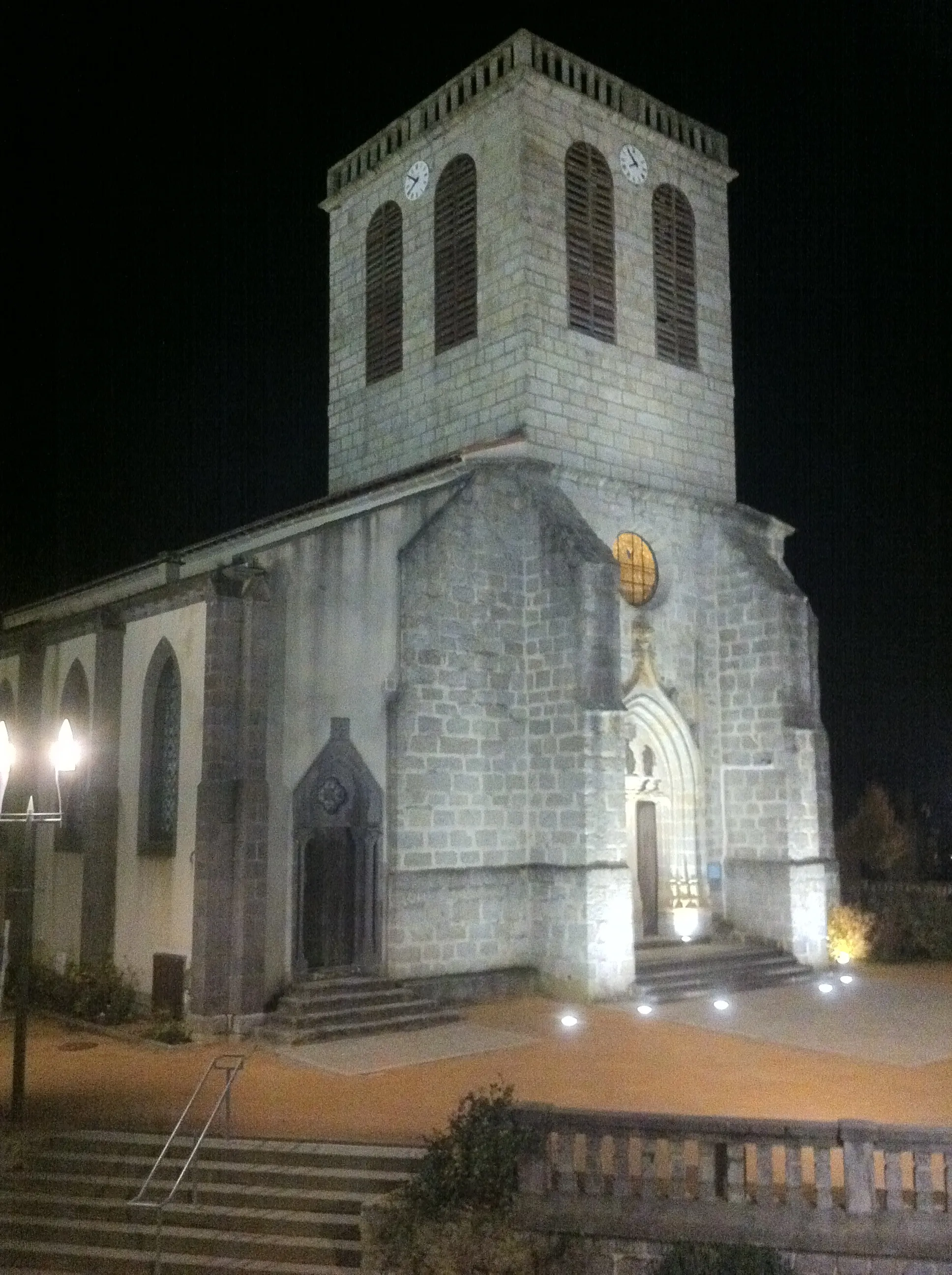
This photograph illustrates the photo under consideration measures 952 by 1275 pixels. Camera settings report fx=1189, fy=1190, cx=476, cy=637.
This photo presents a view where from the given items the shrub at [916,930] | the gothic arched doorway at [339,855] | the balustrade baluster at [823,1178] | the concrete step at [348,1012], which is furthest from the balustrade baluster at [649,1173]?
the shrub at [916,930]

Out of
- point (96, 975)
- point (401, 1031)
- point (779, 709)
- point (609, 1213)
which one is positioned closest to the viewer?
point (609, 1213)

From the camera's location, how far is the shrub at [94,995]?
16.6 m

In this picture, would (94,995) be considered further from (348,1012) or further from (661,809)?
(661,809)

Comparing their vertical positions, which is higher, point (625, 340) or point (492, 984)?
point (625, 340)

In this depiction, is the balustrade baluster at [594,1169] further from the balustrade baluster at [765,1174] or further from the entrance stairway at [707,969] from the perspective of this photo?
the entrance stairway at [707,969]

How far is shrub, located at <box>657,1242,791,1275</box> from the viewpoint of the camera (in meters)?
7.94

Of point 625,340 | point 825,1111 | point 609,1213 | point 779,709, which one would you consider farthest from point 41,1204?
point 625,340

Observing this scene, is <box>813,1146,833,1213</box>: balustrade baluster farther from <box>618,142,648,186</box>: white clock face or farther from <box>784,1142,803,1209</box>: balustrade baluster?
<box>618,142,648,186</box>: white clock face

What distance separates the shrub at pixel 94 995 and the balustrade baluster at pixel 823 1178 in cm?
1094

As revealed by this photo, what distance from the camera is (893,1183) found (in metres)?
8.27

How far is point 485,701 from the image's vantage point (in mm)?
18594

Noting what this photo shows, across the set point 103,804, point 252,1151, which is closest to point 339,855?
point 103,804

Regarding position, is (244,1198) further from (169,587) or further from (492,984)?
(169,587)

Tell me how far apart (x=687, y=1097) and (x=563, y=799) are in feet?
21.9
